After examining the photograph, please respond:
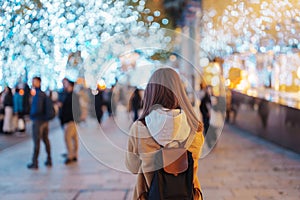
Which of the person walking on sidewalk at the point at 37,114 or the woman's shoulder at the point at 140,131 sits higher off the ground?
the woman's shoulder at the point at 140,131

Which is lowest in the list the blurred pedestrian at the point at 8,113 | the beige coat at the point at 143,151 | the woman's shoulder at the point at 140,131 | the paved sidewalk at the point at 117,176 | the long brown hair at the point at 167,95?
the paved sidewalk at the point at 117,176

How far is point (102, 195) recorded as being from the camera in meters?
7.38

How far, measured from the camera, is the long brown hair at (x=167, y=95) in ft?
11.8

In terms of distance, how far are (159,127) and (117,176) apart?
18.5ft

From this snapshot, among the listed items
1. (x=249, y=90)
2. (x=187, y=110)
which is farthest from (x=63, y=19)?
(x=249, y=90)

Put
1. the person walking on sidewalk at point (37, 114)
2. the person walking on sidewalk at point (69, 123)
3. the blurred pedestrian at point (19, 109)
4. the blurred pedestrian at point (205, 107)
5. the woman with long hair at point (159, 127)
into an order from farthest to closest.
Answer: the blurred pedestrian at point (19, 109), the blurred pedestrian at point (205, 107), the person walking on sidewalk at point (69, 123), the person walking on sidewalk at point (37, 114), the woman with long hair at point (159, 127)

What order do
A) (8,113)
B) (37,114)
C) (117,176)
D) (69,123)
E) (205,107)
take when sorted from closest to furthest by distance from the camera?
(117,176) < (37,114) < (69,123) < (205,107) < (8,113)

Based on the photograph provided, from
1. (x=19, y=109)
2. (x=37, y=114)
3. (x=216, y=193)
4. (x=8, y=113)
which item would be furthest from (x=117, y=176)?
(x=8, y=113)

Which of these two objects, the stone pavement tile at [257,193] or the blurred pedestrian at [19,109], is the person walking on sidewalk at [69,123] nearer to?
the stone pavement tile at [257,193]

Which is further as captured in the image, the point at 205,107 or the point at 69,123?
the point at 205,107

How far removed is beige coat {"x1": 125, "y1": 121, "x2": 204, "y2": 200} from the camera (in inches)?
139

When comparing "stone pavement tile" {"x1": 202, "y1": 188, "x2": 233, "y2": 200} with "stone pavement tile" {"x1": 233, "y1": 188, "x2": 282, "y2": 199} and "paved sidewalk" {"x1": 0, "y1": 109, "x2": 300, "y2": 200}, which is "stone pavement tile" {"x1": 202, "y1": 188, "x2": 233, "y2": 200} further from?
"stone pavement tile" {"x1": 233, "y1": 188, "x2": 282, "y2": 199}

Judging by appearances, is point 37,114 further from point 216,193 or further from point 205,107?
point 205,107

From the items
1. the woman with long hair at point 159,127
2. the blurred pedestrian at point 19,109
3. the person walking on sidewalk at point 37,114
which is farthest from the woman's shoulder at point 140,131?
the blurred pedestrian at point 19,109
